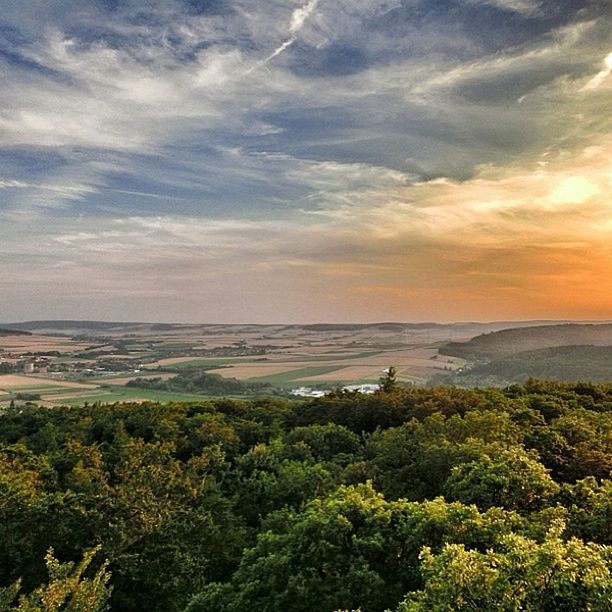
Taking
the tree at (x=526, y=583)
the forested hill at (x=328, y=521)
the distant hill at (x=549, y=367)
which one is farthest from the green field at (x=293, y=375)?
the tree at (x=526, y=583)

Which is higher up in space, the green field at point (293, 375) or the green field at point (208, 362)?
the green field at point (208, 362)

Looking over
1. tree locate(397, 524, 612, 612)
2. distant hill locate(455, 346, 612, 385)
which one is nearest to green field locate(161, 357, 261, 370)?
distant hill locate(455, 346, 612, 385)

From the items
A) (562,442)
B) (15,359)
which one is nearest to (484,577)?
(562,442)

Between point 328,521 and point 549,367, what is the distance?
521 feet

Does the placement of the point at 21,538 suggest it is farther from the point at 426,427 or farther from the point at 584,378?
the point at 584,378

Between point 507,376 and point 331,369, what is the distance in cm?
5431

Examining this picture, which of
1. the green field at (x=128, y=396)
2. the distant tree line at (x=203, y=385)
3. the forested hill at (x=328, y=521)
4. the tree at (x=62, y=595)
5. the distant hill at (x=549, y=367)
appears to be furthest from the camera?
the distant hill at (x=549, y=367)

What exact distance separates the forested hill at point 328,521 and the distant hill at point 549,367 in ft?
360

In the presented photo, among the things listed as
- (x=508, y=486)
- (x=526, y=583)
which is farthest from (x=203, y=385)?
(x=526, y=583)

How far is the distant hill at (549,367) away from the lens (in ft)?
477

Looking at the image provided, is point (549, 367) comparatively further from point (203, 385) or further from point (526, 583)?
point (526, 583)

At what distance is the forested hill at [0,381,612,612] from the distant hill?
109837 mm

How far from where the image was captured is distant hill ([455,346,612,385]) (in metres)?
145

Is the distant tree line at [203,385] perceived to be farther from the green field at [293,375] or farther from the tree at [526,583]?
the tree at [526,583]
